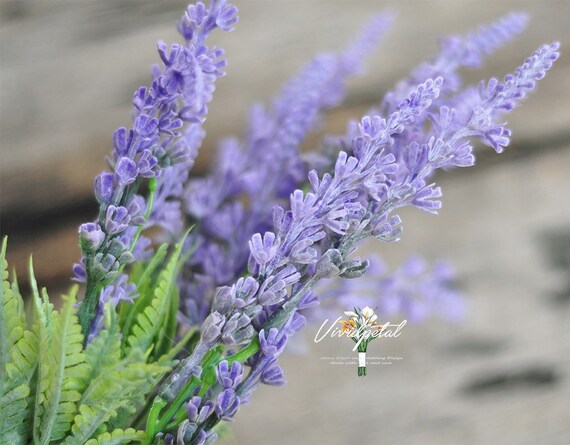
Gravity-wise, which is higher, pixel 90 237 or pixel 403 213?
pixel 403 213

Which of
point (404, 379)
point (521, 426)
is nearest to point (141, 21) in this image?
point (404, 379)

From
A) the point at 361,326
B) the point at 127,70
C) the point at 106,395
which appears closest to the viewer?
the point at 106,395

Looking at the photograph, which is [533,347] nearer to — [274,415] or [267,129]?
[274,415]

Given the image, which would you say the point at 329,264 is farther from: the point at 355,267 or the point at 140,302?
the point at 140,302

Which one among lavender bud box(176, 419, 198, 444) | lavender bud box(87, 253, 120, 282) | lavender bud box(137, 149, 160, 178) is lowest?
lavender bud box(176, 419, 198, 444)

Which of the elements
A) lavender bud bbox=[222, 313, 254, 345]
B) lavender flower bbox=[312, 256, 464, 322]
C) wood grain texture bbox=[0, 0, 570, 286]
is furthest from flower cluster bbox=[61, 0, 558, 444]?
wood grain texture bbox=[0, 0, 570, 286]

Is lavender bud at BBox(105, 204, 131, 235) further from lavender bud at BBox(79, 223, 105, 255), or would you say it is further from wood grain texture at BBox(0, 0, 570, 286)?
wood grain texture at BBox(0, 0, 570, 286)

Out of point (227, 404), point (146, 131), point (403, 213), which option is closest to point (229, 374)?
point (227, 404)
